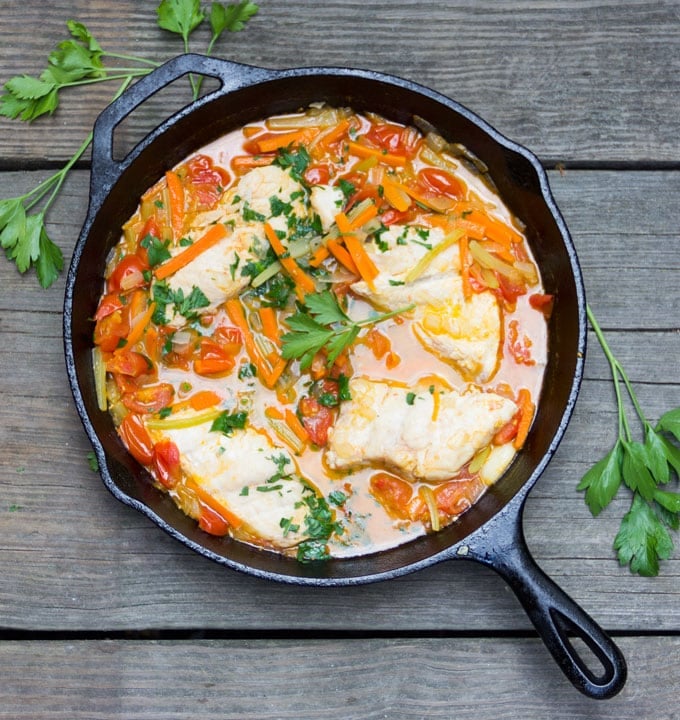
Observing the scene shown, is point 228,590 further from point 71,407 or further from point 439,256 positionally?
point 439,256

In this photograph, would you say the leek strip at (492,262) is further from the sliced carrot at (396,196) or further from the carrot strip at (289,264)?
the carrot strip at (289,264)

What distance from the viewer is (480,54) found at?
312 cm

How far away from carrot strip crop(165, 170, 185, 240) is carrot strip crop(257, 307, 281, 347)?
1.44 feet

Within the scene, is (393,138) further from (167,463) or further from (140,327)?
(167,463)

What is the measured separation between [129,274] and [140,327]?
0.20 metres

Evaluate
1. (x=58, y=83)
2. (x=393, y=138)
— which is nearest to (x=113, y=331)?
(x=58, y=83)

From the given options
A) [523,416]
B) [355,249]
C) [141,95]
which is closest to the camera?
[141,95]

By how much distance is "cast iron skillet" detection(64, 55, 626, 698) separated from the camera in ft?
8.36

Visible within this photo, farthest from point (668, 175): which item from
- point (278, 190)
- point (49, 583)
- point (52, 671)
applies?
point (52, 671)

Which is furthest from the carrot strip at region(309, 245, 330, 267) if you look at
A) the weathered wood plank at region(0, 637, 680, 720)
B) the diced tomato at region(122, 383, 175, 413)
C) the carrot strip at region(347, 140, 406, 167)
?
the weathered wood plank at region(0, 637, 680, 720)

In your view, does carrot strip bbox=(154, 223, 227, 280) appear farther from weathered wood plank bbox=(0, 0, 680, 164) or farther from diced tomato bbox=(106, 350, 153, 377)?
weathered wood plank bbox=(0, 0, 680, 164)

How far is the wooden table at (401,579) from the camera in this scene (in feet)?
10.1

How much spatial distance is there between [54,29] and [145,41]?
377 millimetres

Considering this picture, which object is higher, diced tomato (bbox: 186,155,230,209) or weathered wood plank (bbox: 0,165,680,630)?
diced tomato (bbox: 186,155,230,209)
